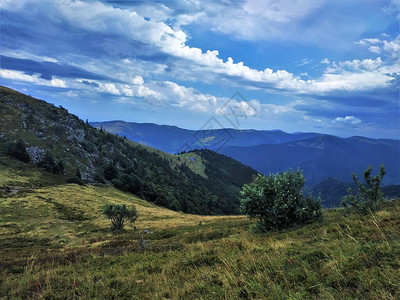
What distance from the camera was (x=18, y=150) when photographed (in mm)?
87250

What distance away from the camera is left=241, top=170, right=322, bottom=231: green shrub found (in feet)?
57.5

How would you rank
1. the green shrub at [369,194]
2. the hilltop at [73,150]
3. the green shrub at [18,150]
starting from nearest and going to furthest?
the green shrub at [369,194] < the green shrub at [18,150] < the hilltop at [73,150]

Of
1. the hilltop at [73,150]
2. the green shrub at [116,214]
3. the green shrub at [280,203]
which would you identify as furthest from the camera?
the hilltop at [73,150]

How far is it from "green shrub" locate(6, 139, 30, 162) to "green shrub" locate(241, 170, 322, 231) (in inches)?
3854

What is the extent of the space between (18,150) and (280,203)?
10123 centimetres

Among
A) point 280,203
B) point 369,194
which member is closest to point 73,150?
point 280,203

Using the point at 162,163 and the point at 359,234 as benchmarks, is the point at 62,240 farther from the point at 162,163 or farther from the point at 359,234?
the point at 162,163

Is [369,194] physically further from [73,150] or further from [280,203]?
[73,150]

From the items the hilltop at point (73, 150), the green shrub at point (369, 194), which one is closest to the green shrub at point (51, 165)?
the hilltop at point (73, 150)

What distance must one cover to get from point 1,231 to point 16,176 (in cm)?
4343

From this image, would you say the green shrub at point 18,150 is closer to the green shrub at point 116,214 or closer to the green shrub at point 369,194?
the green shrub at point 116,214

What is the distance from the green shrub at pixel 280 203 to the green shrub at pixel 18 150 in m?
97.9

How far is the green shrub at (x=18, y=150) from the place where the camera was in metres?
86.8

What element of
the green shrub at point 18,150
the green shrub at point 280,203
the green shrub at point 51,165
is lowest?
the green shrub at point 51,165
